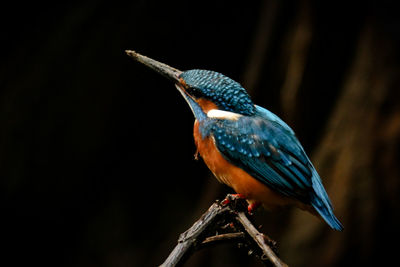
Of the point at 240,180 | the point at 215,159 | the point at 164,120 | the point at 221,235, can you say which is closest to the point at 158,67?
the point at 215,159

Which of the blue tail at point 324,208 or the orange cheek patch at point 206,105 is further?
the orange cheek patch at point 206,105

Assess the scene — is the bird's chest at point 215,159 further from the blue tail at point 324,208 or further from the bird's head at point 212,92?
the blue tail at point 324,208

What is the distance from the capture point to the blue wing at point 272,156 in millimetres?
1839

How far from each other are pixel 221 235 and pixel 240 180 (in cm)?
37

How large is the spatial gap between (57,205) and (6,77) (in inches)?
46.6

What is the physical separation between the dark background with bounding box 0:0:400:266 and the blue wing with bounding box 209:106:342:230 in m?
1.59

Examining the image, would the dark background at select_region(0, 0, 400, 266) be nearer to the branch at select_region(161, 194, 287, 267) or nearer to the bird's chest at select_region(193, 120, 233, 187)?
the bird's chest at select_region(193, 120, 233, 187)

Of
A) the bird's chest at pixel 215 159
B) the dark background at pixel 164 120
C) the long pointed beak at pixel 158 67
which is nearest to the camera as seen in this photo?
the bird's chest at pixel 215 159

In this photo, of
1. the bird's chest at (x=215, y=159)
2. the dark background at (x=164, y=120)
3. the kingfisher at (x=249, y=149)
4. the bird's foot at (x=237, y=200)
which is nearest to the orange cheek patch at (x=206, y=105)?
the kingfisher at (x=249, y=149)

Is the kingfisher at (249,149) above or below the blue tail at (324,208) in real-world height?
above

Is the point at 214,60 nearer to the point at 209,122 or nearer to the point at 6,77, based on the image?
the point at 6,77

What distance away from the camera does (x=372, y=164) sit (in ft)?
10.8

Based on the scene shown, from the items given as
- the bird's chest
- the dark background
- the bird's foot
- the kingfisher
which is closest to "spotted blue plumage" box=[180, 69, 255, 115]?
the kingfisher

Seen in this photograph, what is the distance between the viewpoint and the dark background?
3.35 metres
